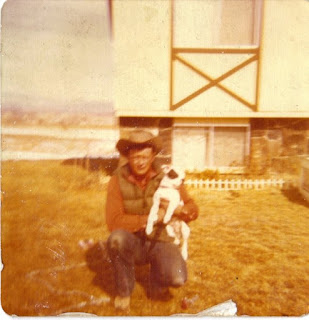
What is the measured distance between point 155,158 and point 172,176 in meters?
0.22

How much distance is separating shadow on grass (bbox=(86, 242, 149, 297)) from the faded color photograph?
10mm

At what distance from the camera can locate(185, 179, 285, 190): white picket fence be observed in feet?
9.27

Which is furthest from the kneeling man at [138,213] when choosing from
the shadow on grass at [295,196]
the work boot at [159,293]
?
the shadow on grass at [295,196]

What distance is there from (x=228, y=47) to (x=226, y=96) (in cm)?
42

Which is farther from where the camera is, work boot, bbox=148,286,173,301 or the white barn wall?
work boot, bbox=148,286,173,301

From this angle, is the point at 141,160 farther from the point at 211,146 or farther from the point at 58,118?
the point at 58,118

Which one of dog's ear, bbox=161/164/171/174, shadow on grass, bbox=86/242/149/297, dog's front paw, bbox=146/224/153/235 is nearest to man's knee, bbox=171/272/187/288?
shadow on grass, bbox=86/242/149/297

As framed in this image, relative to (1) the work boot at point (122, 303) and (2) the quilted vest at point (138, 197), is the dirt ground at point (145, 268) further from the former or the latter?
(2) the quilted vest at point (138, 197)

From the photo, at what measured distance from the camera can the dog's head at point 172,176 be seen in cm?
279

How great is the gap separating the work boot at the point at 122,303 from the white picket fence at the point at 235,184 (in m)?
1.23

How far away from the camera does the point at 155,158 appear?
279 cm

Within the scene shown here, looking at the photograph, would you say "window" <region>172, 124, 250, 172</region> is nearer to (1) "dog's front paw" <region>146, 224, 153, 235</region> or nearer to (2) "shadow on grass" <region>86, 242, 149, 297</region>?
A: (1) "dog's front paw" <region>146, 224, 153, 235</region>

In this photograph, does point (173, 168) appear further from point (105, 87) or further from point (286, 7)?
point (286, 7)

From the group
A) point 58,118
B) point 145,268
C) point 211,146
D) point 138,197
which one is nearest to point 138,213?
point 138,197
